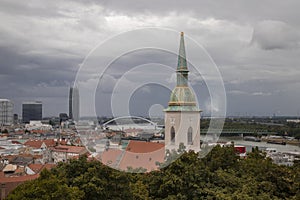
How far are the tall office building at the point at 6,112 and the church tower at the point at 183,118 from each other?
136758 mm

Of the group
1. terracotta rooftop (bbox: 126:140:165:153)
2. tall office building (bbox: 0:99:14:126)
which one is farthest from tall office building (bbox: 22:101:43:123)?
terracotta rooftop (bbox: 126:140:165:153)

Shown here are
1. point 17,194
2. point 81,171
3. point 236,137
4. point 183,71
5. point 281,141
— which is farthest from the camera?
point 236,137

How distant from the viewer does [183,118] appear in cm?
2861

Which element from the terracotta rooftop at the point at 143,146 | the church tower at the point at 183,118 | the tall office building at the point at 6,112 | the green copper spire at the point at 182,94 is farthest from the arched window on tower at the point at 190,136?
the tall office building at the point at 6,112

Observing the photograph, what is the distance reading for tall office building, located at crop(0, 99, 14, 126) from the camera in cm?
15281

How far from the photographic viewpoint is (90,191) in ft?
53.6

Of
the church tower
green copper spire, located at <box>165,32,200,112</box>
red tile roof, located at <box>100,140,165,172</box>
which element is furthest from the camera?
the church tower

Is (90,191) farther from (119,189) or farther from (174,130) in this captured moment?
(174,130)

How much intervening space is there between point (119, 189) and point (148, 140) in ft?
42.0

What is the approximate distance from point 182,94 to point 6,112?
147 meters

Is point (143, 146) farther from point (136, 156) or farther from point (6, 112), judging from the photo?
point (6, 112)

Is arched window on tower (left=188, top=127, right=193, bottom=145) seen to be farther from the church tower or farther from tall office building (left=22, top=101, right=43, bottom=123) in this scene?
tall office building (left=22, top=101, right=43, bottom=123)

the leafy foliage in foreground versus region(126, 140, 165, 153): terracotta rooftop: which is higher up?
region(126, 140, 165, 153): terracotta rooftop

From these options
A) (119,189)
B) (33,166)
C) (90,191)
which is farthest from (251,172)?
(33,166)
